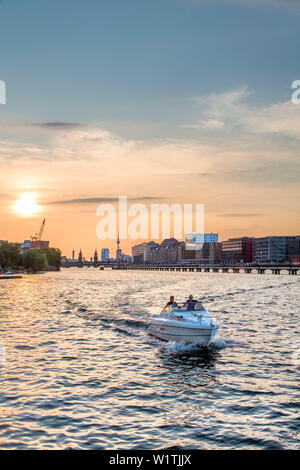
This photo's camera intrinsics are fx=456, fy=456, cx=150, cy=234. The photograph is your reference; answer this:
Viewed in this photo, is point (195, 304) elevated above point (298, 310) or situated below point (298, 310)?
above

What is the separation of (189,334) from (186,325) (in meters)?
0.67

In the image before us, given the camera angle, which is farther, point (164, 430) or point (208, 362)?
point (208, 362)

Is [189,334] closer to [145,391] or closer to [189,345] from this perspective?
[189,345]

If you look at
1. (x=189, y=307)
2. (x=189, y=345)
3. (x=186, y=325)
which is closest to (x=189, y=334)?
(x=186, y=325)

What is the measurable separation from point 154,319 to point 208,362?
877 cm

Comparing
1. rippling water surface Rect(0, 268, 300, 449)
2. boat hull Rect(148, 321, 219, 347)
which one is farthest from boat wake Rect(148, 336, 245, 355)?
boat hull Rect(148, 321, 219, 347)

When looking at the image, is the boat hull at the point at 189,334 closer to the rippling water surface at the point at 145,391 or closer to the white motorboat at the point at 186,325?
the white motorboat at the point at 186,325

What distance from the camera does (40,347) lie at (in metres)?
33.8

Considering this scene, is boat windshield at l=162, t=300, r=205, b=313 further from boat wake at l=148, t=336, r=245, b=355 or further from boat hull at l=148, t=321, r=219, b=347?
boat wake at l=148, t=336, r=245, b=355

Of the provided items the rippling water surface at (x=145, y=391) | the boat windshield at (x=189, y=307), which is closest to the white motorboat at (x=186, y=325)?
the boat windshield at (x=189, y=307)

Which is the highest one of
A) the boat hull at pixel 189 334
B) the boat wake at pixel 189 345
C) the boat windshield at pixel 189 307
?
the boat windshield at pixel 189 307

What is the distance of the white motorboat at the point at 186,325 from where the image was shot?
1245 inches
